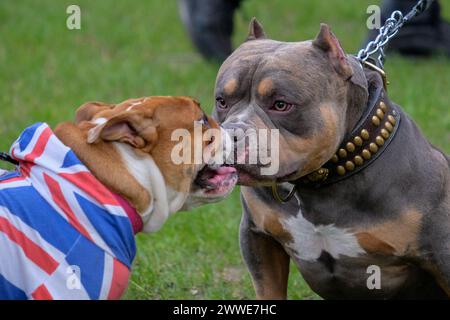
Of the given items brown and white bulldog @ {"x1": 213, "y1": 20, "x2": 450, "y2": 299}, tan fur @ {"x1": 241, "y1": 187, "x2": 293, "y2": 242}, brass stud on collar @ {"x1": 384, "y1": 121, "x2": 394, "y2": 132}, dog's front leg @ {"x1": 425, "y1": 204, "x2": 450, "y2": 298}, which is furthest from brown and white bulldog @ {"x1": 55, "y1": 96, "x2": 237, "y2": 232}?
dog's front leg @ {"x1": 425, "y1": 204, "x2": 450, "y2": 298}

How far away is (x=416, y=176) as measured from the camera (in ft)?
12.9

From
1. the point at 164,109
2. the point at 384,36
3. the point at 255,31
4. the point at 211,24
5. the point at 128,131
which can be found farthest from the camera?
the point at 211,24

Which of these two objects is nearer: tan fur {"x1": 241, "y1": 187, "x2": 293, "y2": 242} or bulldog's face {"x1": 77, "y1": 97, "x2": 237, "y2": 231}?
bulldog's face {"x1": 77, "y1": 97, "x2": 237, "y2": 231}

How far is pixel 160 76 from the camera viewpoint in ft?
28.3

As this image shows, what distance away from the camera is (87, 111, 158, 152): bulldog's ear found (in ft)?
11.7

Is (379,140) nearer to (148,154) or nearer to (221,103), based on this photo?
(221,103)

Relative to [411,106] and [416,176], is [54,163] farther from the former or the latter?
[411,106]

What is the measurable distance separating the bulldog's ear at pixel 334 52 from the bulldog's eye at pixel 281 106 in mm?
257

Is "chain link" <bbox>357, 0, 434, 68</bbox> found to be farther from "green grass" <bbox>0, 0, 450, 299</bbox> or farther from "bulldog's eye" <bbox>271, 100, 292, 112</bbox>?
"green grass" <bbox>0, 0, 450, 299</bbox>

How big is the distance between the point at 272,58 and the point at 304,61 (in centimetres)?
13

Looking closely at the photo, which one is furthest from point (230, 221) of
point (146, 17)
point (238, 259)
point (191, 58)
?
point (146, 17)

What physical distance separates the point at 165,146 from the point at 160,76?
497cm

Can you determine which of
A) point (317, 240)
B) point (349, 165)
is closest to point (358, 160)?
point (349, 165)

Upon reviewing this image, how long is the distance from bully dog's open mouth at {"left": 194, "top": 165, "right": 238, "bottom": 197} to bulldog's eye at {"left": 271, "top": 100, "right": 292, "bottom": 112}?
300 mm
